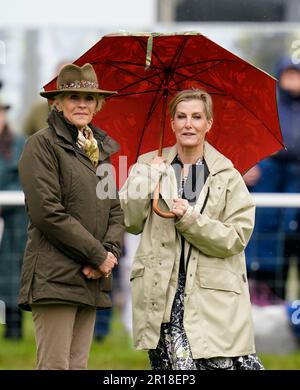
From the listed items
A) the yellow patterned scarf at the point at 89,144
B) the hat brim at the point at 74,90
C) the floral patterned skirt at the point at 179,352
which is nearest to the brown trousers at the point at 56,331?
the floral patterned skirt at the point at 179,352

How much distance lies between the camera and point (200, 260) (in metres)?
6.77

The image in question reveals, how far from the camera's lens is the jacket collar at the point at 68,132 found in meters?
6.67

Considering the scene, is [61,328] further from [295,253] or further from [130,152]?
[295,253]

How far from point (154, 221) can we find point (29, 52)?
487 cm

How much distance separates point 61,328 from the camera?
6621 mm

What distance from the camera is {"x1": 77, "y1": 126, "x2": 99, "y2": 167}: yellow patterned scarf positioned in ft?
22.0

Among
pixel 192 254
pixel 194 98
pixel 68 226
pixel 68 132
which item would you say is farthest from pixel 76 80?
pixel 192 254

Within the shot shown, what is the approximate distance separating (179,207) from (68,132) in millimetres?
667

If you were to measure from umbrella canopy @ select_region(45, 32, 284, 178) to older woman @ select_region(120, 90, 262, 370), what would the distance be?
266 millimetres

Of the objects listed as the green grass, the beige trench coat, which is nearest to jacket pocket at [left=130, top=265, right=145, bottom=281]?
the beige trench coat

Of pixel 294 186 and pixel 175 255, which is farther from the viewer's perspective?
pixel 294 186

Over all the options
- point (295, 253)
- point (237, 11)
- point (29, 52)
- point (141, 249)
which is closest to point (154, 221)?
point (141, 249)

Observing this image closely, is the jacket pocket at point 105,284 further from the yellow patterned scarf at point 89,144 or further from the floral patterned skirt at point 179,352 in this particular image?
the yellow patterned scarf at point 89,144

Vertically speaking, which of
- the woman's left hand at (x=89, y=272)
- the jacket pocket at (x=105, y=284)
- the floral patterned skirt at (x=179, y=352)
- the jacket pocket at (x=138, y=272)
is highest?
the woman's left hand at (x=89, y=272)
